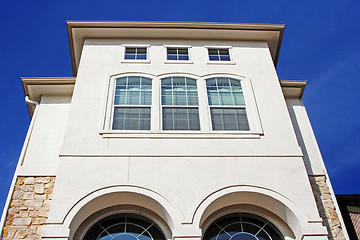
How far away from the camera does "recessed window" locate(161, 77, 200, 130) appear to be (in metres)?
9.88

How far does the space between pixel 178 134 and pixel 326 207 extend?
3.91m

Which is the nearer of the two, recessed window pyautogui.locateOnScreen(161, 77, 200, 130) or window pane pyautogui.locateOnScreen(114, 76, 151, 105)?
recessed window pyautogui.locateOnScreen(161, 77, 200, 130)

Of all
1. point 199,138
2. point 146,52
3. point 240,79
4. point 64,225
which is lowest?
point 64,225

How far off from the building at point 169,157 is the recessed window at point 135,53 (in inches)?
2.6

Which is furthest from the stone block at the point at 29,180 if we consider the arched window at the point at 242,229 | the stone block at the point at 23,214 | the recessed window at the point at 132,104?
the arched window at the point at 242,229

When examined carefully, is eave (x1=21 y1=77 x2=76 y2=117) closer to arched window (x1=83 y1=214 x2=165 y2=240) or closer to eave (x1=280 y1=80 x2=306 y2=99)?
arched window (x1=83 y1=214 x2=165 y2=240)

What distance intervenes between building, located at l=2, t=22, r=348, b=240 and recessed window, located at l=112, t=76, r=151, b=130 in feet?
0.11

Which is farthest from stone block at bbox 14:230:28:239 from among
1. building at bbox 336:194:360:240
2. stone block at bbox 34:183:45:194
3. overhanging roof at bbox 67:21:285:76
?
building at bbox 336:194:360:240

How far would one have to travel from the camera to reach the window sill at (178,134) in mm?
9312

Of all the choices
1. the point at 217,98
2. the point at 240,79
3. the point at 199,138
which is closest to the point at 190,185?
the point at 199,138

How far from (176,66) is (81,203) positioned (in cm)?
527

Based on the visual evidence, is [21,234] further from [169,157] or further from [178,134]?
[178,134]

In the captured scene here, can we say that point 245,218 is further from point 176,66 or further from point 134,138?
point 176,66

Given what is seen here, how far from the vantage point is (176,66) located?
11477mm
